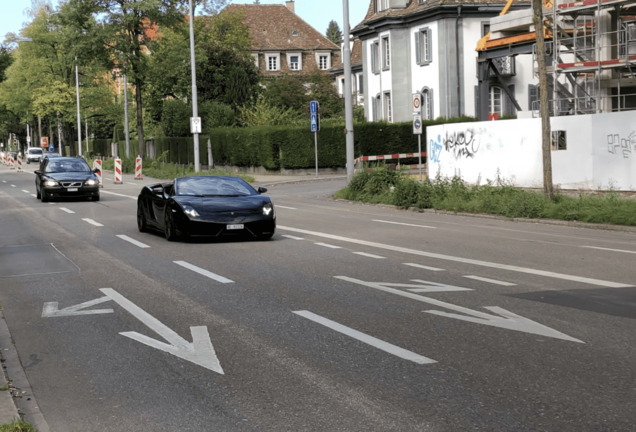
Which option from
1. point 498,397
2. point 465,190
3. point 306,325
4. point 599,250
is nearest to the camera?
point 498,397

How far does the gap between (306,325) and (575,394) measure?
125 inches

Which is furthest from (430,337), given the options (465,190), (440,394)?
(465,190)

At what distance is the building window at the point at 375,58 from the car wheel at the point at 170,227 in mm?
41487

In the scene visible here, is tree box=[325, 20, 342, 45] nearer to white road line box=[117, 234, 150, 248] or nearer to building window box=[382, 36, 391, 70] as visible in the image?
building window box=[382, 36, 391, 70]

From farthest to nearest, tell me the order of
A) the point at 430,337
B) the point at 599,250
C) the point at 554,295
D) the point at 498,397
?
1. the point at 599,250
2. the point at 554,295
3. the point at 430,337
4. the point at 498,397

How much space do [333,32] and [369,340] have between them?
182 m

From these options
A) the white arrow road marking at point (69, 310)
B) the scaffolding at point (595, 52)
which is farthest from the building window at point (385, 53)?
the white arrow road marking at point (69, 310)

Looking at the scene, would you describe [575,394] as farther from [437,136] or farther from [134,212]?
[437,136]

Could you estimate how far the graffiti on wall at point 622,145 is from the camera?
82.2 ft

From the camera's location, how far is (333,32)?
18675cm

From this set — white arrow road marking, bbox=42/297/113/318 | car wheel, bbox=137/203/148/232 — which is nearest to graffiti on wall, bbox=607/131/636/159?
car wheel, bbox=137/203/148/232

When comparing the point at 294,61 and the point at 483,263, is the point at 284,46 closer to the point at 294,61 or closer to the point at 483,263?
the point at 294,61

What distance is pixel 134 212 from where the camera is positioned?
26.2 meters

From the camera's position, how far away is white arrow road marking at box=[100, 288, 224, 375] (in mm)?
7453
